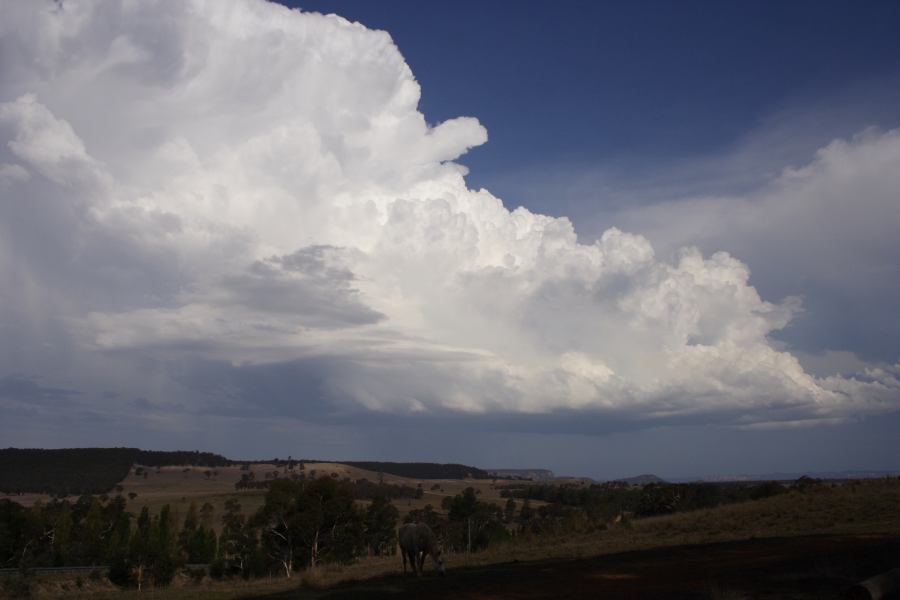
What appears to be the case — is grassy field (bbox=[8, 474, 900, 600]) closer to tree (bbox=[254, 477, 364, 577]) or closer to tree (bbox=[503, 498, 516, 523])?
tree (bbox=[254, 477, 364, 577])

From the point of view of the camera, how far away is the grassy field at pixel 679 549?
75.5 ft

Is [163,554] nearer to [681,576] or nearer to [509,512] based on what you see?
[681,576]

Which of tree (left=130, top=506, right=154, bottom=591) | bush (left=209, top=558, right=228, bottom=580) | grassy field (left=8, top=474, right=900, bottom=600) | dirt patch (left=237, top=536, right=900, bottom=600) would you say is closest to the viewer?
dirt patch (left=237, top=536, right=900, bottom=600)

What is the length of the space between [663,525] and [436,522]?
1903 inches

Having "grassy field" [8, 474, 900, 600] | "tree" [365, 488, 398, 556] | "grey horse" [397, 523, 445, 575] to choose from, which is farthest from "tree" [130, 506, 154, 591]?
"grey horse" [397, 523, 445, 575]

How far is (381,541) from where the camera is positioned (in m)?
89.8

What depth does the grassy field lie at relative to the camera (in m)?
23.0

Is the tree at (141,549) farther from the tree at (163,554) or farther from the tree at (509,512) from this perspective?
the tree at (509,512)

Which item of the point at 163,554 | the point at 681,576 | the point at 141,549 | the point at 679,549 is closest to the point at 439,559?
the point at 681,576

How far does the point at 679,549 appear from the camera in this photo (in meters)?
29.7

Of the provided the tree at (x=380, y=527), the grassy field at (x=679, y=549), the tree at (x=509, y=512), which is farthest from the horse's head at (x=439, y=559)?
the tree at (x=509, y=512)

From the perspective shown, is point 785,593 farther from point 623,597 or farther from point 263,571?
point 263,571

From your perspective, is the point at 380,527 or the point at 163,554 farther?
the point at 380,527

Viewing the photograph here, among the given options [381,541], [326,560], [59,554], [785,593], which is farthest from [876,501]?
[59,554]
